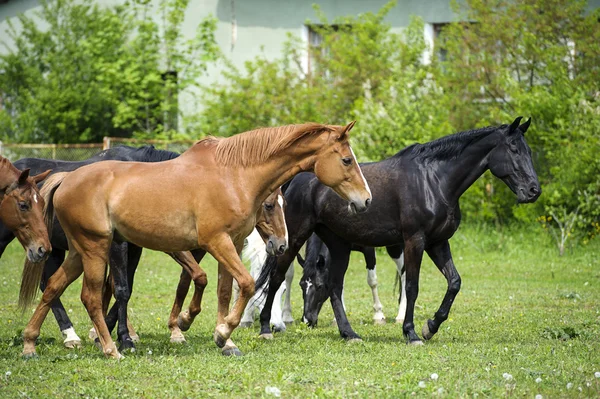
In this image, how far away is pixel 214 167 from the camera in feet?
28.1

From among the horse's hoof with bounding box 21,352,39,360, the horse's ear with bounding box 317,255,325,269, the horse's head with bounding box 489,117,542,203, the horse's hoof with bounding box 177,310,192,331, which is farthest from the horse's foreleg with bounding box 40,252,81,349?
the horse's head with bounding box 489,117,542,203

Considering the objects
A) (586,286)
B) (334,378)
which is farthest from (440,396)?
(586,286)

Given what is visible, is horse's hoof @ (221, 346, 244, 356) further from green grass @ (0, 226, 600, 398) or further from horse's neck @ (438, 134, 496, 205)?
horse's neck @ (438, 134, 496, 205)

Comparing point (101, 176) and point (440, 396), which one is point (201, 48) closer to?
point (101, 176)

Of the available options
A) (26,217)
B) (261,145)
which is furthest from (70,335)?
(261,145)

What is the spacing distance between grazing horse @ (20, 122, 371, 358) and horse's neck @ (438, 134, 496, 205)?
4.59ft

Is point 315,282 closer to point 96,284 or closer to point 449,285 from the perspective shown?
point 449,285

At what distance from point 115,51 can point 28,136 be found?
3963 mm

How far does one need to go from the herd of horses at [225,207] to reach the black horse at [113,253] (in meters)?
0.02

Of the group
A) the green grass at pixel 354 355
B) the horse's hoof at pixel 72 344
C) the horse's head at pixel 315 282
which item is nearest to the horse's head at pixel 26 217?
the green grass at pixel 354 355

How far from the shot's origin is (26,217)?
841cm

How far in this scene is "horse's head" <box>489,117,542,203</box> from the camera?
9531mm

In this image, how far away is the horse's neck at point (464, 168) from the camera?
9578 mm

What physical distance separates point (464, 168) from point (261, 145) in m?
2.33
